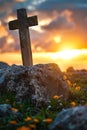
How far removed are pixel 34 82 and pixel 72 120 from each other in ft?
20.7

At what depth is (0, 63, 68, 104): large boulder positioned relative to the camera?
47.4 feet

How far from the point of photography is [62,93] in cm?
1550

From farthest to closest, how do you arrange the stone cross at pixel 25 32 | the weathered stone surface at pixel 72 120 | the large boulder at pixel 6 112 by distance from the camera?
1. the stone cross at pixel 25 32
2. the large boulder at pixel 6 112
3. the weathered stone surface at pixel 72 120

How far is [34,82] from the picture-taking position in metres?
14.6

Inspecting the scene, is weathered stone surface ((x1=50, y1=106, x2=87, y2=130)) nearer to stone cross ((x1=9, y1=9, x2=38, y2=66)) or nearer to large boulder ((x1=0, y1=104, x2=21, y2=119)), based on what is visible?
large boulder ((x1=0, y1=104, x2=21, y2=119))

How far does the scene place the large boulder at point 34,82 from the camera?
1445 centimetres

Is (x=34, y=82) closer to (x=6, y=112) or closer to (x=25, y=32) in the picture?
(x=6, y=112)

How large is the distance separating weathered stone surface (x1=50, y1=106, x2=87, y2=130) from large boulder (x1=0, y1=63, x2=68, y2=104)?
5.52 metres

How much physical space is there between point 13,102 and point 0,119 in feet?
10.9

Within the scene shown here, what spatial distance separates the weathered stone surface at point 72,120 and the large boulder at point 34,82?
5.52 meters

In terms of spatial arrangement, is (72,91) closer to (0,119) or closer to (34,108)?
(34,108)

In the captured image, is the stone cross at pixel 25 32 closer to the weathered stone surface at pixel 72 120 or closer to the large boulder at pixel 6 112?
the large boulder at pixel 6 112

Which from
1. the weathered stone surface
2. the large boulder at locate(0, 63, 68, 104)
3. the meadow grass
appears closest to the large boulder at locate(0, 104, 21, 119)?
the meadow grass

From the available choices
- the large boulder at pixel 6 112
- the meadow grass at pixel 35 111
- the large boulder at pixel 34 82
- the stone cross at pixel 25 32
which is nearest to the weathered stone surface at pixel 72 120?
the meadow grass at pixel 35 111
